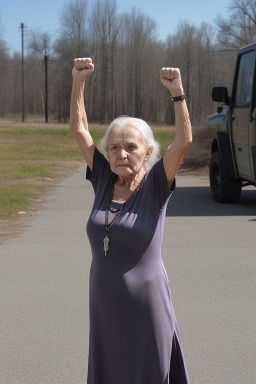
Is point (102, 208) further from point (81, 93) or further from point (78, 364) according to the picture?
point (78, 364)

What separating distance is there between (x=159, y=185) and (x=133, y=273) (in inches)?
15.8

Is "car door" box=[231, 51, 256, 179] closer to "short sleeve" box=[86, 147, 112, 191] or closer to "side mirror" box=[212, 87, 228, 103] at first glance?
"side mirror" box=[212, 87, 228, 103]

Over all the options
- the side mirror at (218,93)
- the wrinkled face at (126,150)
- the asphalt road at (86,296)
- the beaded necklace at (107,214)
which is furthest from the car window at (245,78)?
the beaded necklace at (107,214)

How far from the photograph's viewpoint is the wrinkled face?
11.1ft

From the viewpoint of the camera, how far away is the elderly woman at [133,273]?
10.5ft

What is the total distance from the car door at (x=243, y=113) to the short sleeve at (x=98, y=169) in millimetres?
8468

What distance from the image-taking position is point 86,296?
6738mm

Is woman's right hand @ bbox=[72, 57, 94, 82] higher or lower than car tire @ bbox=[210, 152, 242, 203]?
higher

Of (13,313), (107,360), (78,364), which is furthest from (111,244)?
(13,313)

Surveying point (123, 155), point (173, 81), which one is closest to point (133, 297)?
point (123, 155)

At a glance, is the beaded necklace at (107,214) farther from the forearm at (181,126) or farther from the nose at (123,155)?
the forearm at (181,126)

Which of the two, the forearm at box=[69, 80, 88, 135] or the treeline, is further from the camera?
the treeline

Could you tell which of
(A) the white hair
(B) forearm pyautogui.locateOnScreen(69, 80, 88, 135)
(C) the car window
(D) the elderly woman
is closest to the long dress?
Answer: (D) the elderly woman

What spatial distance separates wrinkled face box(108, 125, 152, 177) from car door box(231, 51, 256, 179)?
28.1 feet
